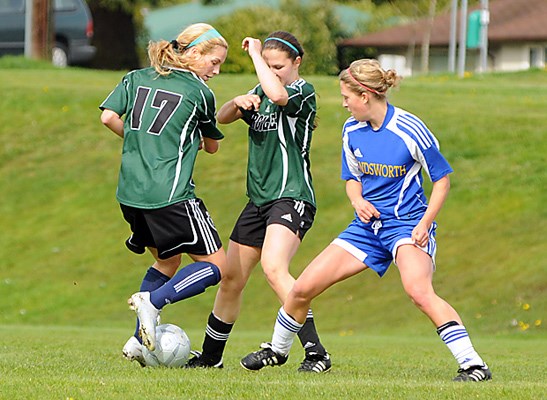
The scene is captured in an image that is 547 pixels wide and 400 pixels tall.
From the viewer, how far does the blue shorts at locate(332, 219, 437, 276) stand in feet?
25.6

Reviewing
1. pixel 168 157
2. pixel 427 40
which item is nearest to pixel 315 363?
pixel 168 157

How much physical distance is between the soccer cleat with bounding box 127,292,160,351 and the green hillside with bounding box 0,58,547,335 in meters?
8.12

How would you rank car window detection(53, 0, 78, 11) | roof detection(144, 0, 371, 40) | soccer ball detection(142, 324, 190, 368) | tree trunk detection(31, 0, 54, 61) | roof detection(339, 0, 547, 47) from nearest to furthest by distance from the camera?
soccer ball detection(142, 324, 190, 368), tree trunk detection(31, 0, 54, 61), car window detection(53, 0, 78, 11), roof detection(339, 0, 547, 47), roof detection(144, 0, 371, 40)

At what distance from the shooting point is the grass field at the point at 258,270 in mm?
7590

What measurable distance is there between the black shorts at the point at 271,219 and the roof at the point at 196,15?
48.4 meters

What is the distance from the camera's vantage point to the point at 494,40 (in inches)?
2291

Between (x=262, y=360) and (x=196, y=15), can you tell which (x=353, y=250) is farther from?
(x=196, y=15)

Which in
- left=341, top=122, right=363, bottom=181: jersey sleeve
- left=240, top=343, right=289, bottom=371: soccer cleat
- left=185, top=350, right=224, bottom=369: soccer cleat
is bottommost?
left=185, top=350, right=224, bottom=369: soccer cleat

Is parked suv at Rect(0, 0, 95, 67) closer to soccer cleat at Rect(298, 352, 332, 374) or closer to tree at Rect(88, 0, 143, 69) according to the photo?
tree at Rect(88, 0, 143, 69)

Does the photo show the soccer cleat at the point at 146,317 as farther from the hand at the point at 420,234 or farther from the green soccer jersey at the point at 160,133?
the hand at the point at 420,234

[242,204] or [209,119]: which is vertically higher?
[209,119]

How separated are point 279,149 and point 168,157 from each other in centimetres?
88

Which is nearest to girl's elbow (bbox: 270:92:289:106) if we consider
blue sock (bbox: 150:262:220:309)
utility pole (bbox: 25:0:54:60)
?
blue sock (bbox: 150:262:220:309)

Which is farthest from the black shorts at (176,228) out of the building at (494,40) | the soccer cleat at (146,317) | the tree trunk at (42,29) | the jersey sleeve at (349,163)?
the building at (494,40)
